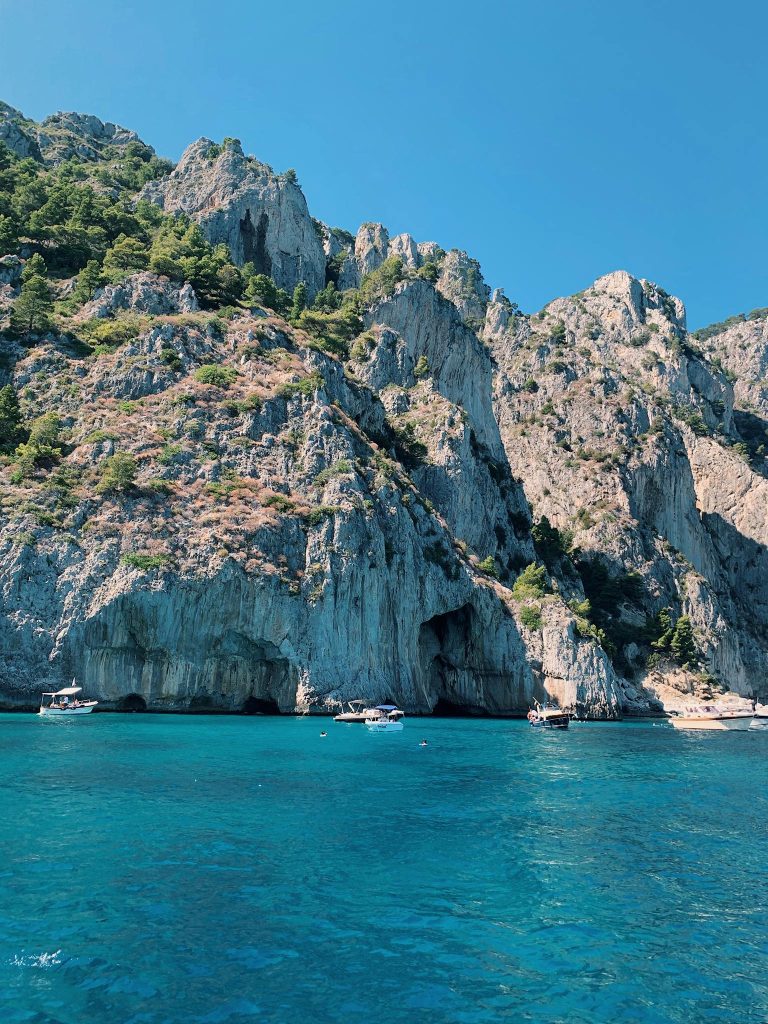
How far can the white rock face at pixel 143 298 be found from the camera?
293 feet

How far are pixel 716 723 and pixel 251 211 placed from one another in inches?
3826

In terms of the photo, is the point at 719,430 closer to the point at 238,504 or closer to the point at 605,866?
the point at 238,504

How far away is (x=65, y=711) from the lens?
2213 inches

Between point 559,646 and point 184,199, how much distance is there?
9254 cm

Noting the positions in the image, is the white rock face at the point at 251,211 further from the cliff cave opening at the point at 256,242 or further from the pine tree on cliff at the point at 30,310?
the pine tree on cliff at the point at 30,310

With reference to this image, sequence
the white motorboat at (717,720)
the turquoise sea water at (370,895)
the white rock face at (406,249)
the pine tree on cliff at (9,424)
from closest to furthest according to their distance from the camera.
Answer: the turquoise sea water at (370,895) → the pine tree on cliff at (9,424) → the white motorboat at (717,720) → the white rock face at (406,249)

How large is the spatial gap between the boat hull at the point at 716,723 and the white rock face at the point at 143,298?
69666mm

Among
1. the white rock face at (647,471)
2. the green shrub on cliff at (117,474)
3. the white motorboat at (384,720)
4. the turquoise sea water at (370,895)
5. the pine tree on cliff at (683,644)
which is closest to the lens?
the turquoise sea water at (370,895)

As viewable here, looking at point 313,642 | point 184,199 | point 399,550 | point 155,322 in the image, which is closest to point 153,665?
point 313,642

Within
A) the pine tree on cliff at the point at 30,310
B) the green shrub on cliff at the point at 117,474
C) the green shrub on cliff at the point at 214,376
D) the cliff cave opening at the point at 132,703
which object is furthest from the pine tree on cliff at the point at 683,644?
the pine tree on cliff at the point at 30,310

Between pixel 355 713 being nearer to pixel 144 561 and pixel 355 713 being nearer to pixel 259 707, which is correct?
pixel 259 707

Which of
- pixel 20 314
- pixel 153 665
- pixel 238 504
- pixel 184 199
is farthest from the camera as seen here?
pixel 184 199

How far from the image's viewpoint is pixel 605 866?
21578mm

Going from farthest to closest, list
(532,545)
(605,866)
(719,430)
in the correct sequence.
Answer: (719,430)
(532,545)
(605,866)
